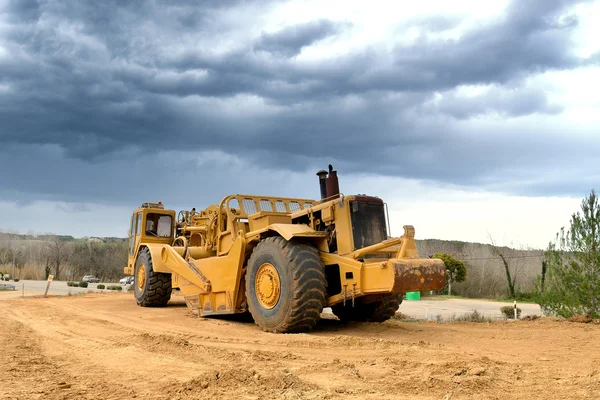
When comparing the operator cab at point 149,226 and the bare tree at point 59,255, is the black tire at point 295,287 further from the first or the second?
the bare tree at point 59,255

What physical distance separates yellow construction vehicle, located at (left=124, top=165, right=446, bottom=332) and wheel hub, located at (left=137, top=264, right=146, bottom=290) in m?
2.58

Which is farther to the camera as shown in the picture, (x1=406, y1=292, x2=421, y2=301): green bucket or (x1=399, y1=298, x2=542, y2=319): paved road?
(x1=406, y1=292, x2=421, y2=301): green bucket

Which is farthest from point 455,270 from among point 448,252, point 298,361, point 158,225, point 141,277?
point 298,361

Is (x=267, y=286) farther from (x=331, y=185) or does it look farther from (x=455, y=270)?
(x=455, y=270)

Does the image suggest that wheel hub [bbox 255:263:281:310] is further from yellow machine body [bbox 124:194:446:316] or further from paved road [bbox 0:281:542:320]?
paved road [bbox 0:281:542:320]

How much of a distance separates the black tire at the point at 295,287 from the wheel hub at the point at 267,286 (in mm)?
78

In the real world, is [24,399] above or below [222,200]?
below

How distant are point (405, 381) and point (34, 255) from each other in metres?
78.4

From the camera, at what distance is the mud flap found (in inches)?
351

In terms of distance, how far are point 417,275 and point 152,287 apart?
30.1 ft

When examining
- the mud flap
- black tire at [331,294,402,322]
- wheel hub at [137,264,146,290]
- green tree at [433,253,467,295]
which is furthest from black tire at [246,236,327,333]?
green tree at [433,253,467,295]

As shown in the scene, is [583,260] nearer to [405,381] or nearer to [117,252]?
[405,381]

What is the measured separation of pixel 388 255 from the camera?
10.6 metres

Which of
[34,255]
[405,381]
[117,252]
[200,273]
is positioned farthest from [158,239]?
[34,255]
